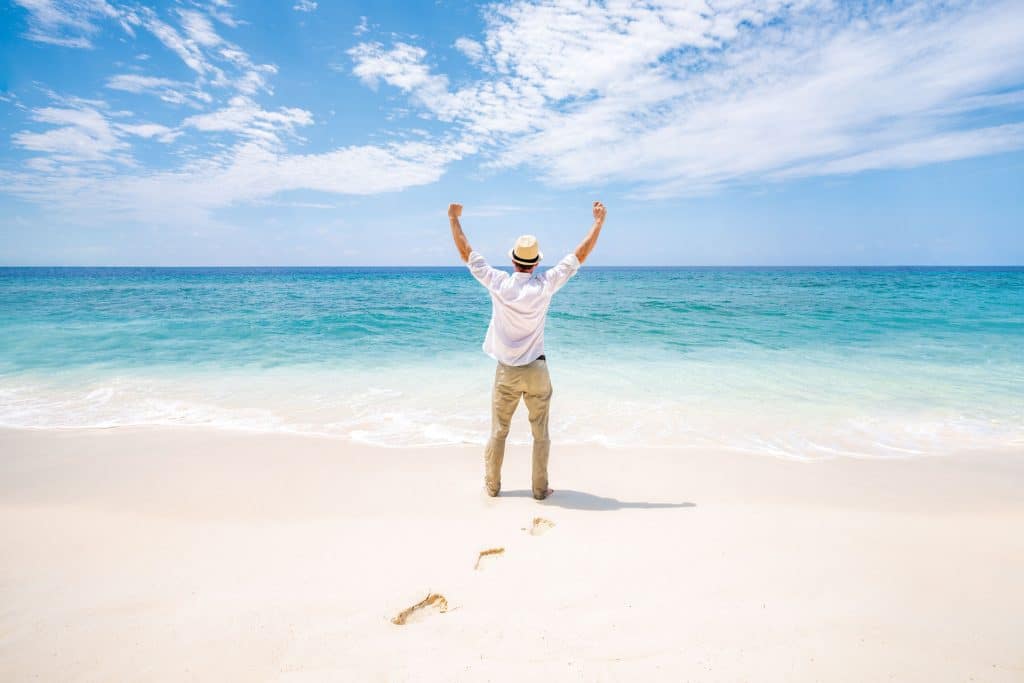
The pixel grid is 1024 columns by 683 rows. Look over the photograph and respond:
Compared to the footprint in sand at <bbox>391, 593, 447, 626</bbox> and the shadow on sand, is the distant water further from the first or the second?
the footprint in sand at <bbox>391, 593, 447, 626</bbox>

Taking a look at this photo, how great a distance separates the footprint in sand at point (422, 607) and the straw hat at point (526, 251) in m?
2.38

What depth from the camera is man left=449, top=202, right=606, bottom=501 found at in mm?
3656

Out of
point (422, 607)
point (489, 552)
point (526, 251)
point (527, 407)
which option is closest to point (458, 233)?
point (526, 251)

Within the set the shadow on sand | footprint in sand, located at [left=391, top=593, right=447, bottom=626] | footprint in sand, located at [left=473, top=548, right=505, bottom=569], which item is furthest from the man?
footprint in sand, located at [left=391, top=593, right=447, bottom=626]

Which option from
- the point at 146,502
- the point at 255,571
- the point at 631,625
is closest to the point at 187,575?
the point at 255,571

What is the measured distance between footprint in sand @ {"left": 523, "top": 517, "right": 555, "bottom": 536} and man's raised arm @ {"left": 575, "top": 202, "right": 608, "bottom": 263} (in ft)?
6.82

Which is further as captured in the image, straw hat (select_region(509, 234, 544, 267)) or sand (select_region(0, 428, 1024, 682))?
straw hat (select_region(509, 234, 544, 267))

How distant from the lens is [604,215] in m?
3.82

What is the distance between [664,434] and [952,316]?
2075 cm

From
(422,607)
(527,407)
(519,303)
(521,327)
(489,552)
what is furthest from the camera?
(527,407)

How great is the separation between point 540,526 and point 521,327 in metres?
1.57

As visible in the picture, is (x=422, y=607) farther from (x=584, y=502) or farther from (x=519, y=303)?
(x=519, y=303)

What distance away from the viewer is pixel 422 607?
2705 millimetres

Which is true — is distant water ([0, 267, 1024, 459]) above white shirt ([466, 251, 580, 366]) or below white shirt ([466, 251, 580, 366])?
below
